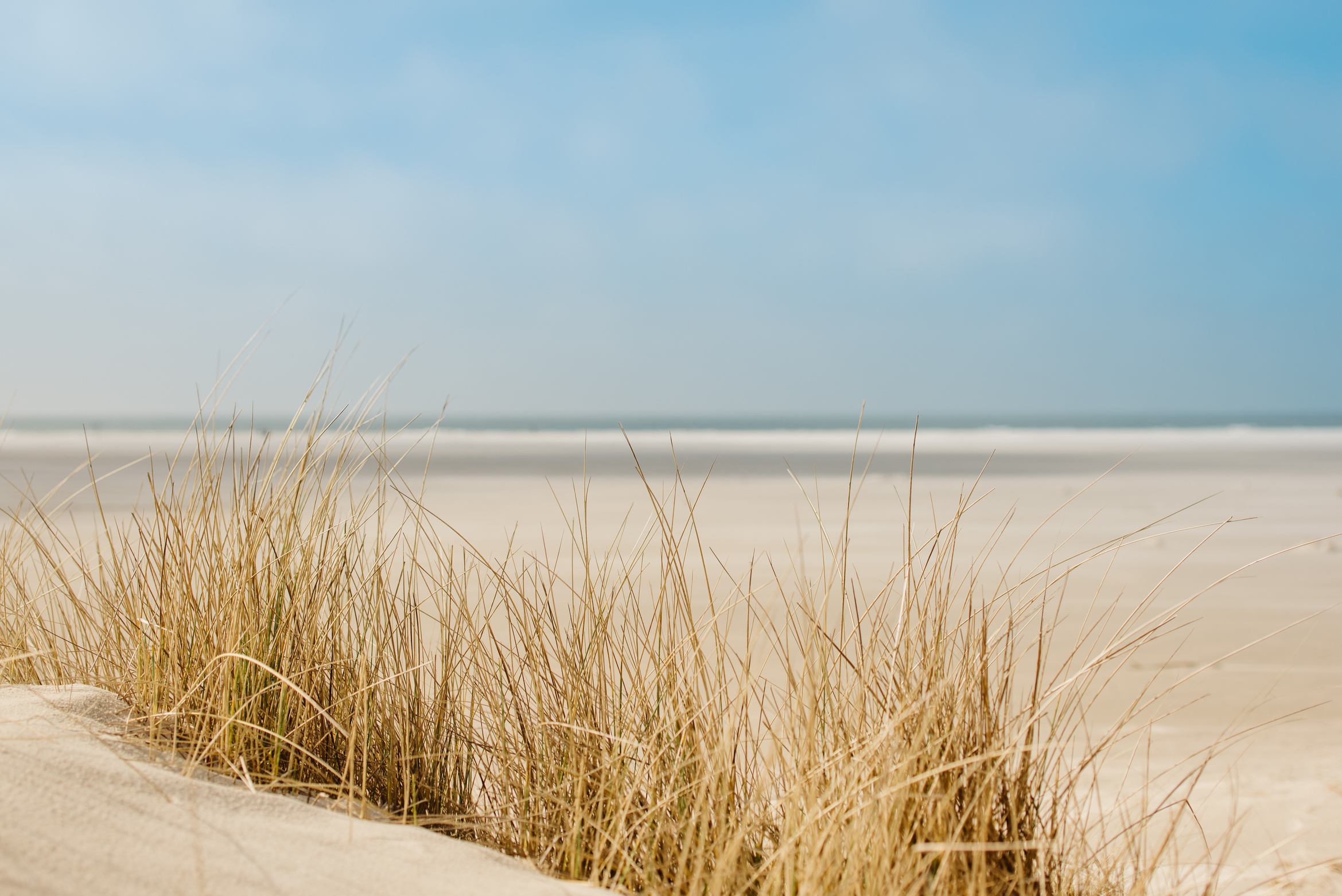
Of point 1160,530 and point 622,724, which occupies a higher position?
point 622,724

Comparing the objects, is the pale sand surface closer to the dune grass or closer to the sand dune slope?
the dune grass

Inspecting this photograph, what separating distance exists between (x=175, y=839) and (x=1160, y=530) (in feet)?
29.1

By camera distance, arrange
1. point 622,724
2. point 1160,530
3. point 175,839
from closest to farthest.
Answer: point 175,839 → point 622,724 → point 1160,530

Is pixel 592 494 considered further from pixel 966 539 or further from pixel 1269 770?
pixel 1269 770

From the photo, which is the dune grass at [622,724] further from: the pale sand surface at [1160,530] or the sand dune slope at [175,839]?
the pale sand surface at [1160,530]

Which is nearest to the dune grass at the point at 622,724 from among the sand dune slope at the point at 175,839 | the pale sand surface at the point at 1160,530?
the sand dune slope at the point at 175,839

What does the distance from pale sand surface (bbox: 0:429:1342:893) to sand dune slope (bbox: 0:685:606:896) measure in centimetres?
77

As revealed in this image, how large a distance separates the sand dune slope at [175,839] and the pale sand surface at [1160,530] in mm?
775

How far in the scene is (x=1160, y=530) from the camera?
322 inches

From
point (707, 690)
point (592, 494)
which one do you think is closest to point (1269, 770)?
point (707, 690)

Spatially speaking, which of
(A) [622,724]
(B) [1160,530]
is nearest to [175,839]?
(A) [622,724]

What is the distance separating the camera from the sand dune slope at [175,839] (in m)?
1.07

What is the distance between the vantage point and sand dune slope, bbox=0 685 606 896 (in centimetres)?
107

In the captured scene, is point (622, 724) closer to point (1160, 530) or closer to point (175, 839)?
point (175, 839)
